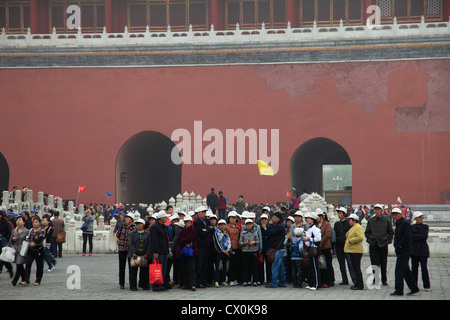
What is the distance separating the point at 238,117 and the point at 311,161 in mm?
5139

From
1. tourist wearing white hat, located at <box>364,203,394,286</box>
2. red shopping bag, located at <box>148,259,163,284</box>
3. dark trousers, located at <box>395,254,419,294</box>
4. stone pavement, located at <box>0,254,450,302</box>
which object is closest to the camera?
stone pavement, located at <box>0,254,450,302</box>

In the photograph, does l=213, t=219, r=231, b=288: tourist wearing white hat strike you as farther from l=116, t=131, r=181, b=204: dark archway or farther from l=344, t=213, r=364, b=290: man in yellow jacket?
l=116, t=131, r=181, b=204: dark archway

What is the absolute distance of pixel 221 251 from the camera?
34.1ft

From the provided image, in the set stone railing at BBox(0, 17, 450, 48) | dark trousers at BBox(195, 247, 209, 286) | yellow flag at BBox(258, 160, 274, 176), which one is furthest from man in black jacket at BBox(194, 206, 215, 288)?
stone railing at BBox(0, 17, 450, 48)

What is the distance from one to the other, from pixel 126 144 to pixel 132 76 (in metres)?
2.26

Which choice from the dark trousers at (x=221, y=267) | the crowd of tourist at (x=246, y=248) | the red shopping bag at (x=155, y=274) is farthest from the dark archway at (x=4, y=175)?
the red shopping bag at (x=155, y=274)

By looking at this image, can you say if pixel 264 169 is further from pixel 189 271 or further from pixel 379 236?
pixel 189 271

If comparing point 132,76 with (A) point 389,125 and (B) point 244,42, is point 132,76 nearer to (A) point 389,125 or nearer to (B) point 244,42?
(B) point 244,42

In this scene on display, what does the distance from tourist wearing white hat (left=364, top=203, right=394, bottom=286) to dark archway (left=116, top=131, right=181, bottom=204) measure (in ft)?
45.7

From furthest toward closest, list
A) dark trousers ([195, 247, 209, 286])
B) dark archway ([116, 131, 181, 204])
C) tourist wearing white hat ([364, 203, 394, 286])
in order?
dark archway ([116, 131, 181, 204])
dark trousers ([195, 247, 209, 286])
tourist wearing white hat ([364, 203, 394, 286])

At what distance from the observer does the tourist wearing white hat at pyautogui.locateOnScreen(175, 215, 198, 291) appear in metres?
9.89

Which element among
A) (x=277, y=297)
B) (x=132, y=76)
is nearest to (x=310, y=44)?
(x=132, y=76)

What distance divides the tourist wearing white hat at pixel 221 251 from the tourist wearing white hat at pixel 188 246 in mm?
509

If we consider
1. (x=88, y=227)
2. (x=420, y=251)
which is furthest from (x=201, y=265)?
(x=88, y=227)
